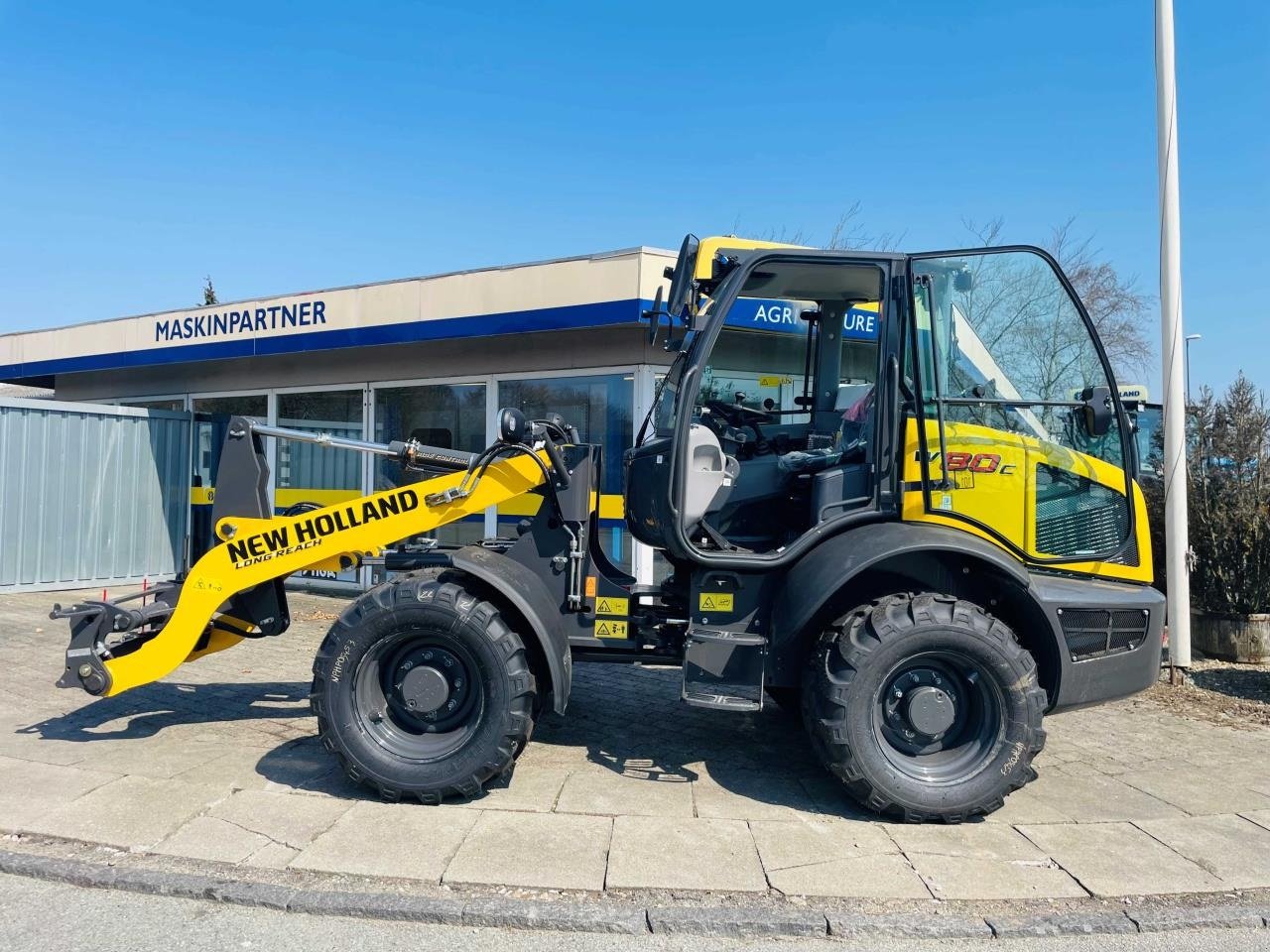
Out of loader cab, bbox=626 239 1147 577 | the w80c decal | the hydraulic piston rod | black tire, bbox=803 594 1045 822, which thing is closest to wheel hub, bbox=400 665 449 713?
the hydraulic piston rod

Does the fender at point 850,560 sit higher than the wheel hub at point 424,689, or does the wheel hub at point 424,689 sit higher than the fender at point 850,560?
the fender at point 850,560

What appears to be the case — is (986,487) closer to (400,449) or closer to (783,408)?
(783,408)

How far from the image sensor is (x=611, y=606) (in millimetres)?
5066

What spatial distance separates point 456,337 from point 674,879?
7391 mm

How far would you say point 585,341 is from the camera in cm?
981

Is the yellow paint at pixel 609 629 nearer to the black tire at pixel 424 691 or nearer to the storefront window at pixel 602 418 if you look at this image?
the black tire at pixel 424 691

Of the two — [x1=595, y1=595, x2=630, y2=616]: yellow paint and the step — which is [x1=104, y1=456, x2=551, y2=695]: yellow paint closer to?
[x1=595, y1=595, x2=630, y2=616]: yellow paint

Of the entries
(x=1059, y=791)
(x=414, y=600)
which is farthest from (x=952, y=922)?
(x=414, y=600)

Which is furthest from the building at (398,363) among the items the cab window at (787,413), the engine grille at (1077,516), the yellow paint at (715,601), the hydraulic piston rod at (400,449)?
the engine grille at (1077,516)

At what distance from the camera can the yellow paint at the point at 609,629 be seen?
503cm

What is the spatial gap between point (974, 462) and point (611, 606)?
6.75 feet

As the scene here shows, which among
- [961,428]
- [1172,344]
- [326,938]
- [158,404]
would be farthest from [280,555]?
[158,404]

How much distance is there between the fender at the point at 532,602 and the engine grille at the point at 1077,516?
2.48 metres

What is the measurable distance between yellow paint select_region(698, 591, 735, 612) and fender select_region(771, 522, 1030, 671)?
238 millimetres
